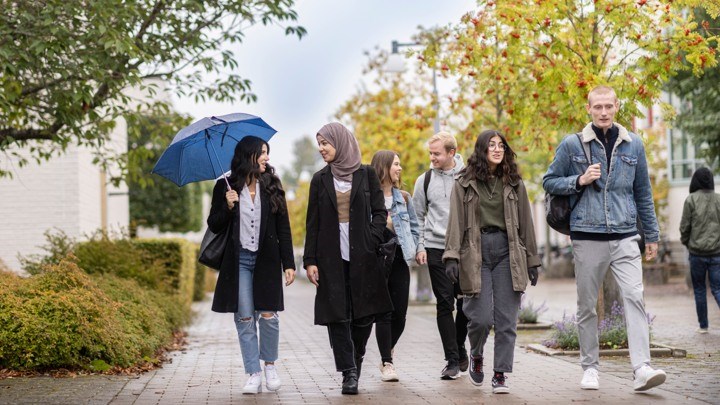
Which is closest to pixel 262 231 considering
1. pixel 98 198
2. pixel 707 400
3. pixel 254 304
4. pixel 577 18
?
pixel 254 304

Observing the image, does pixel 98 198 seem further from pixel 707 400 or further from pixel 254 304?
pixel 707 400

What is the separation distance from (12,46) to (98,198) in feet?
45.9

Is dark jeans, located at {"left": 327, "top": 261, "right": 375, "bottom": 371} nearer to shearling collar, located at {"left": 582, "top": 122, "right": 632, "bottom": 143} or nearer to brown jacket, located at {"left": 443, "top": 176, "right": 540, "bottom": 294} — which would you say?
brown jacket, located at {"left": 443, "top": 176, "right": 540, "bottom": 294}

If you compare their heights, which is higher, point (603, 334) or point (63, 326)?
point (63, 326)

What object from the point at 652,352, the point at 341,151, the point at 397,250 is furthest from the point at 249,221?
the point at 652,352

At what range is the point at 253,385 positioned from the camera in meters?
8.48

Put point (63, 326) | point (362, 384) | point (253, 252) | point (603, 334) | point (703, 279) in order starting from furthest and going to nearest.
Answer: point (703, 279), point (603, 334), point (63, 326), point (362, 384), point (253, 252)

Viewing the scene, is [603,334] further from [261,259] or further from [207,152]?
[207,152]

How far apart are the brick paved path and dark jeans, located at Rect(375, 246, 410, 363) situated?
Answer: 31cm

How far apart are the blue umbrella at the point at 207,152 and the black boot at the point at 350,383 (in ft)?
6.49

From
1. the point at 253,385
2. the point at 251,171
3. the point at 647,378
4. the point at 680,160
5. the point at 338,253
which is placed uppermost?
the point at 680,160

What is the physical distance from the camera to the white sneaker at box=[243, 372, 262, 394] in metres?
8.45

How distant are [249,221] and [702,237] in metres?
7.11

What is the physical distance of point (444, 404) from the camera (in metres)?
7.69
